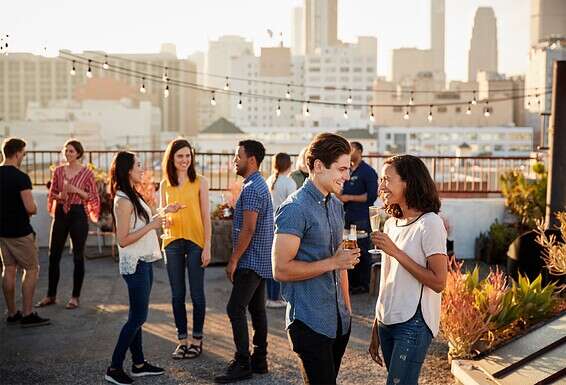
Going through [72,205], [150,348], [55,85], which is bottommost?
[150,348]

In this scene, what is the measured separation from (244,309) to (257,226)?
59cm

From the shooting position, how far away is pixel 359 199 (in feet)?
29.0

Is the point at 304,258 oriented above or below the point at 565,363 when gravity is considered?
above

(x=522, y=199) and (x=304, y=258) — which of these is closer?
(x=304, y=258)

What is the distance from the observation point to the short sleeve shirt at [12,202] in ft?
23.8

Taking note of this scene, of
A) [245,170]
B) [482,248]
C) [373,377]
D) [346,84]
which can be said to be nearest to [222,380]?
[373,377]

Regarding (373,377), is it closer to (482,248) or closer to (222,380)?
(222,380)

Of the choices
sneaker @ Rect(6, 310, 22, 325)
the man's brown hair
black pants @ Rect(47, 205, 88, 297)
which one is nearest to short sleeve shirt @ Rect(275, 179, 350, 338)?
the man's brown hair

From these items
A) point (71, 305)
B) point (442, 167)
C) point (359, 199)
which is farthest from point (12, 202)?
point (442, 167)

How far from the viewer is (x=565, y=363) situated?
5441mm

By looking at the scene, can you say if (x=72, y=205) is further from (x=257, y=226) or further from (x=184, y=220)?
(x=257, y=226)

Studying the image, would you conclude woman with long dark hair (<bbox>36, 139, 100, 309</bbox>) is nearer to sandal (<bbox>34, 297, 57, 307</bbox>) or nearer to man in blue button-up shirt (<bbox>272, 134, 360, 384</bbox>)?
sandal (<bbox>34, 297, 57, 307</bbox>)

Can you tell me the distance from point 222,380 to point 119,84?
5257 inches

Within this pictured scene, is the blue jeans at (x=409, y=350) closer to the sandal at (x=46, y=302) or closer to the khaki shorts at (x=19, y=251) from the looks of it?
the khaki shorts at (x=19, y=251)
